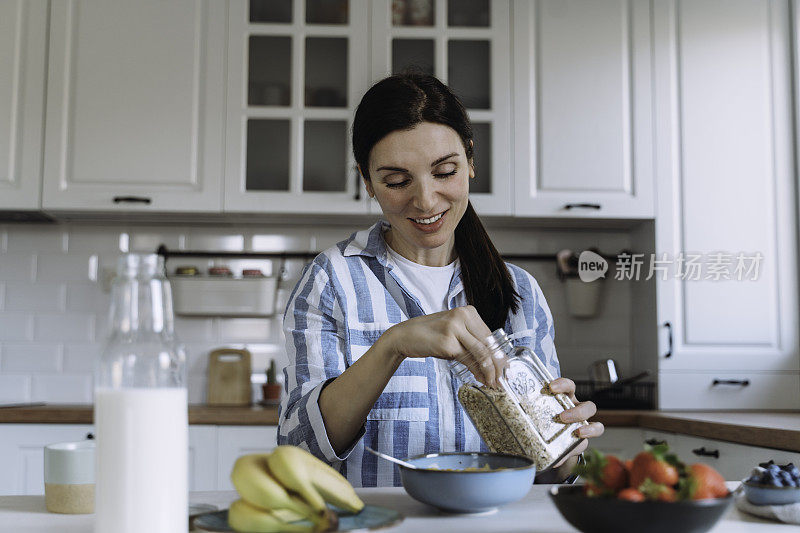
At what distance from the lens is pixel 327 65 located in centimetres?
284

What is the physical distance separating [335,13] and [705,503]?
2467 millimetres

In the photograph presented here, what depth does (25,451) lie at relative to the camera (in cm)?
248

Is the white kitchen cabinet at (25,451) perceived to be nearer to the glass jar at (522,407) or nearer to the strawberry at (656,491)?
the glass jar at (522,407)

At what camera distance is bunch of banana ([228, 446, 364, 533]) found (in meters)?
0.75

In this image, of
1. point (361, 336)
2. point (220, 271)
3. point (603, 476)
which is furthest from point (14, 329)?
point (603, 476)

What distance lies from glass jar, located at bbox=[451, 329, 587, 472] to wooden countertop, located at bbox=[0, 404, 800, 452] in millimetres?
1342

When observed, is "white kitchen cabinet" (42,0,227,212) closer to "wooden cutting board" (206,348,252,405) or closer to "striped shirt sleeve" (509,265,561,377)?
"wooden cutting board" (206,348,252,405)

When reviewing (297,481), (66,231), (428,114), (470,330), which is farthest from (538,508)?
(66,231)

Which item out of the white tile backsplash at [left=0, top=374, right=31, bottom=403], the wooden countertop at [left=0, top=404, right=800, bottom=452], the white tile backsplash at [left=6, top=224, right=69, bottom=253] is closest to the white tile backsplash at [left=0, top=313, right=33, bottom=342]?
the white tile backsplash at [left=0, top=374, right=31, bottom=403]

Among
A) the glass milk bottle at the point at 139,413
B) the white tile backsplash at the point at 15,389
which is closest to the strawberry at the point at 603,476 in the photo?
the glass milk bottle at the point at 139,413

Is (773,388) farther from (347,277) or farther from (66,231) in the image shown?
(66,231)

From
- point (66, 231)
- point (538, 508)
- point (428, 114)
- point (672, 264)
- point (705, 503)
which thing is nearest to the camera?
point (705, 503)

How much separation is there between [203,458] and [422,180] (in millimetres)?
1442

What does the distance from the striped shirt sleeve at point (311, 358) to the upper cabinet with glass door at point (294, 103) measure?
1.34 meters
